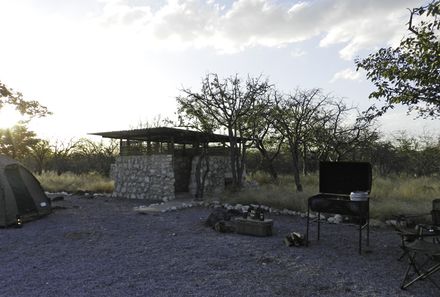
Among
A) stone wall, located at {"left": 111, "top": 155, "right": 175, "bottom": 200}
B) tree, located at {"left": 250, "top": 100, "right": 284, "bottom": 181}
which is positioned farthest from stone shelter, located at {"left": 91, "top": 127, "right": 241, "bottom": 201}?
tree, located at {"left": 250, "top": 100, "right": 284, "bottom": 181}

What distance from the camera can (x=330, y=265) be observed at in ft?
18.6

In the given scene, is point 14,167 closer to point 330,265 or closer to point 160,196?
point 160,196

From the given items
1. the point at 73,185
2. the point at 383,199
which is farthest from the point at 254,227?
the point at 73,185

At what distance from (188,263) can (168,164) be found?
30.2ft

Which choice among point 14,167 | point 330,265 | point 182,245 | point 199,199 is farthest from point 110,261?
point 199,199

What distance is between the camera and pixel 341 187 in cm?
734

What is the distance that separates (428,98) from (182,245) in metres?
5.34

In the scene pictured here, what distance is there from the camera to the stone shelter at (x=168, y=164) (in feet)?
48.9

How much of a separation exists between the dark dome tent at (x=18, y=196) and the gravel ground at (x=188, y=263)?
510 mm

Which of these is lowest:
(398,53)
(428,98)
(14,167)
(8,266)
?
(8,266)

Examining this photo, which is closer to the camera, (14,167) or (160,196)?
(14,167)

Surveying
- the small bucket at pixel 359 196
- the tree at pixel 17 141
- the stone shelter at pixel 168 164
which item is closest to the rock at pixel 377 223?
the small bucket at pixel 359 196

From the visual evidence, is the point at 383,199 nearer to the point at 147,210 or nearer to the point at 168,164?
the point at 147,210

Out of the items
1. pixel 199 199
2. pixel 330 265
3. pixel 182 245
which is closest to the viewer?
pixel 330 265
